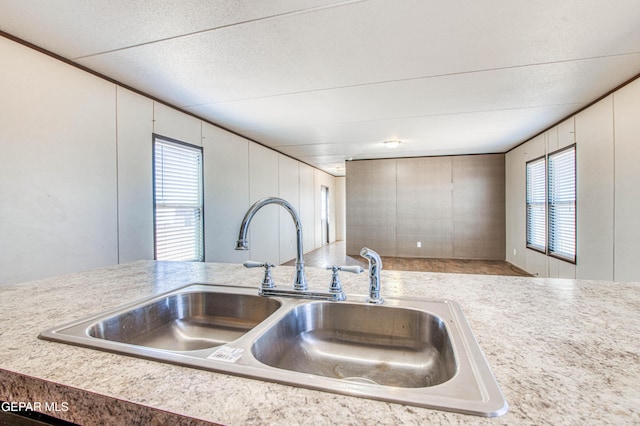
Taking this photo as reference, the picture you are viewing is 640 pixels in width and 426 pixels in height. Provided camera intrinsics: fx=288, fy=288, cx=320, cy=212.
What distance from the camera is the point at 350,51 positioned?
2250 mm

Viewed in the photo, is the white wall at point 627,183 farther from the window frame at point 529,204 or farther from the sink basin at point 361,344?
the sink basin at point 361,344

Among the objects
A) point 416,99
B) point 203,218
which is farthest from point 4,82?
point 416,99

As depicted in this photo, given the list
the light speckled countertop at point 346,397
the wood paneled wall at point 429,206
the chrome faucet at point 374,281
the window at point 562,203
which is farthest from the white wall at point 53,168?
the wood paneled wall at point 429,206

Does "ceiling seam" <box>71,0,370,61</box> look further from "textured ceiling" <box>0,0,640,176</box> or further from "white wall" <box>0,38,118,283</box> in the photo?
"white wall" <box>0,38,118,283</box>

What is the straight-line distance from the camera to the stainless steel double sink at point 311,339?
58 centimetres

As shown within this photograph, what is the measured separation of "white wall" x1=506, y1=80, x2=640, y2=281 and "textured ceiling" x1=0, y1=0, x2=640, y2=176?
0.26 metres

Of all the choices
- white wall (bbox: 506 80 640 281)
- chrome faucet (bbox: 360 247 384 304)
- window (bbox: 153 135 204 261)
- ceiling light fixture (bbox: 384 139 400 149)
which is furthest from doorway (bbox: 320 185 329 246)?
chrome faucet (bbox: 360 247 384 304)

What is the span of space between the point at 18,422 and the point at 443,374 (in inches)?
41.8

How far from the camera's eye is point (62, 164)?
7.53ft

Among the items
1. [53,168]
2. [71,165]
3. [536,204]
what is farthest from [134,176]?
[536,204]

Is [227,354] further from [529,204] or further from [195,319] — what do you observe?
[529,204]

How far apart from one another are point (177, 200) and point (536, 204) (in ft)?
18.9

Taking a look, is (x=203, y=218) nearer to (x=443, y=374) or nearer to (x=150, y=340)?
(x=150, y=340)

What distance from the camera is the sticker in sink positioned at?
646mm
